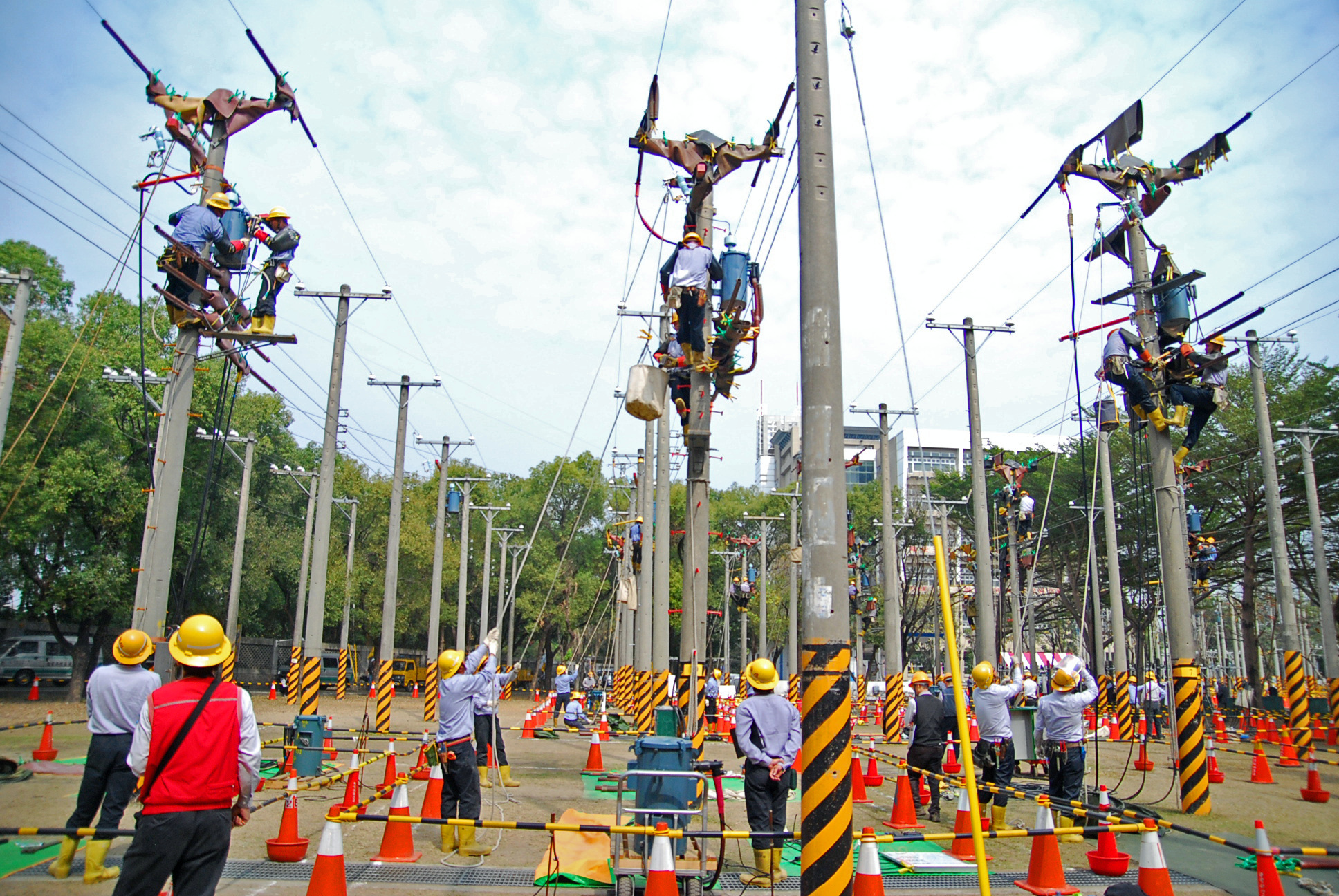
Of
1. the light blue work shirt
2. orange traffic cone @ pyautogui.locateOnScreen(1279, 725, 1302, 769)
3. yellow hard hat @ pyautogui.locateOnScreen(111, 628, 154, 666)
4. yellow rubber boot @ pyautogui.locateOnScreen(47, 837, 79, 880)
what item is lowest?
orange traffic cone @ pyautogui.locateOnScreen(1279, 725, 1302, 769)

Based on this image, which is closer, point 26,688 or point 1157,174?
point 1157,174

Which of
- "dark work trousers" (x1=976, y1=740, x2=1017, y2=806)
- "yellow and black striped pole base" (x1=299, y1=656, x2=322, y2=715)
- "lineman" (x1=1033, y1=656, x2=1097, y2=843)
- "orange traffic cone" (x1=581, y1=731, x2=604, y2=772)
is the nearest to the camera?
"lineman" (x1=1033, y1=656, x2=1097, y2=843)

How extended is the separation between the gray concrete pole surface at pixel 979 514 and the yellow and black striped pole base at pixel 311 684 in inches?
558

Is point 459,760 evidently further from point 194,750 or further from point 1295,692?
point 1295,692

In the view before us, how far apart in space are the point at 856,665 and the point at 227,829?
4425cm

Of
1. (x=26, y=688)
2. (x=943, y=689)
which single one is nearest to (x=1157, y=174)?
(x=943, y=689)

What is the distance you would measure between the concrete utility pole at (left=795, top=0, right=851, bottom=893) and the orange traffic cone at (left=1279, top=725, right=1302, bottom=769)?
61.5ft

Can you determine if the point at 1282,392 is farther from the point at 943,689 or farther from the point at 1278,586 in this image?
the point at 943,689

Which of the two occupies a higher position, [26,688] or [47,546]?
[47,546]

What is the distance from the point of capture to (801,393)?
605 centimetres

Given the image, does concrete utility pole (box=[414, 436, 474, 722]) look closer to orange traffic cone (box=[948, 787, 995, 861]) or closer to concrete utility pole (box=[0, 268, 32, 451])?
concrete utility pole (box=[0, 268, 32, 451])

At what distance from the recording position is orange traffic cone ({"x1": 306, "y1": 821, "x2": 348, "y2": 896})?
616cm

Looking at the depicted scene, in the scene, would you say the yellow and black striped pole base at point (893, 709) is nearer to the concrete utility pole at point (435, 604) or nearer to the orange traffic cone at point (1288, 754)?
the orange traffic cone at point (1288, 754)

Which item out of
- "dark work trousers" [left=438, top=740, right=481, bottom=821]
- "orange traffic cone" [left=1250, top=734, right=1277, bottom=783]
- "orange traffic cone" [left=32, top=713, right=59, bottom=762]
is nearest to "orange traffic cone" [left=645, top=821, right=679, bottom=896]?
"dark work trousers" [left=438, top=740, right=481, bottom=821]
